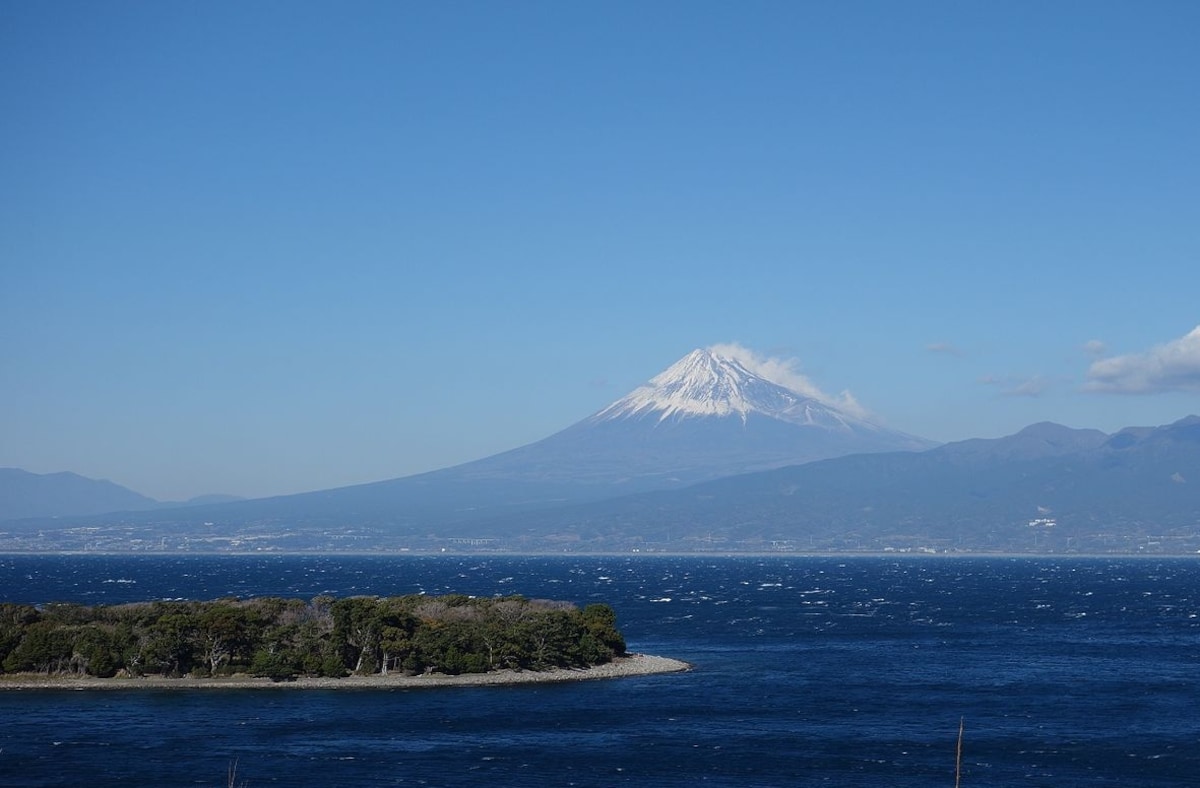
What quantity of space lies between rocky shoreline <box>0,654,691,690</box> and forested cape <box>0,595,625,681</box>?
0.97 m

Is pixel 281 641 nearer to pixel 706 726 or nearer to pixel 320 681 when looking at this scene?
pixel 320 681

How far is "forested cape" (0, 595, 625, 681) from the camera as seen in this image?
91.5 m

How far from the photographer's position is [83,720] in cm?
7612

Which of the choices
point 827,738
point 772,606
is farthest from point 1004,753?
point 772,606

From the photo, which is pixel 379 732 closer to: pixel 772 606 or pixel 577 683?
pixel 577 683

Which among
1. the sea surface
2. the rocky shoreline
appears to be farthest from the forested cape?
the sea surface

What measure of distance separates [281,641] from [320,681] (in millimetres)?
6374

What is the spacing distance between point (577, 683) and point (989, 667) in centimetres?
3070

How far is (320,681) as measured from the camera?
9081 centimetres

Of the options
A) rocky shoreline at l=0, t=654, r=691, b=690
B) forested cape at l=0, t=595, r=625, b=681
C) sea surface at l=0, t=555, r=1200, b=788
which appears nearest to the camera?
sea surface at l=0, t=555, r=1200, b=788

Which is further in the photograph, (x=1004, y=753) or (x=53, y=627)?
(x=53, y=627)

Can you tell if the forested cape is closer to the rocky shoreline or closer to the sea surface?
the rocky shoreline

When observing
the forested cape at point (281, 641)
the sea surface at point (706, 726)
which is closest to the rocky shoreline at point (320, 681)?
the forested cape at point (281, 641)

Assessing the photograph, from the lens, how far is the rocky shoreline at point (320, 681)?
88188 mm
